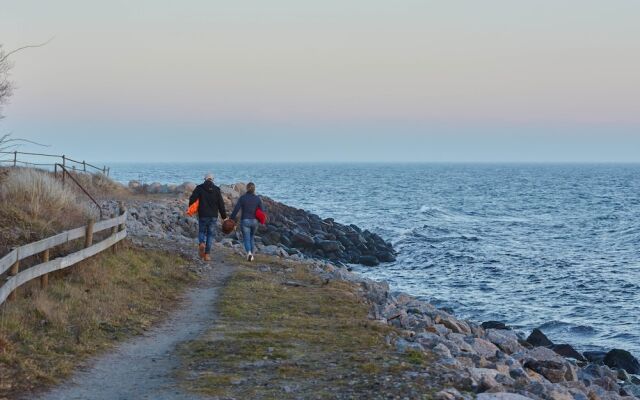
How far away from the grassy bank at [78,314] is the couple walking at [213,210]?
93.5 inches

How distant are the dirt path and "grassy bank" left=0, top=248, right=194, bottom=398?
238 millimetres

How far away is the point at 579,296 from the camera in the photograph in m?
25.9

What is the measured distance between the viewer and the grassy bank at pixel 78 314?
28.9ft

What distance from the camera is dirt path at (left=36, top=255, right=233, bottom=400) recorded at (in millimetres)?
8297

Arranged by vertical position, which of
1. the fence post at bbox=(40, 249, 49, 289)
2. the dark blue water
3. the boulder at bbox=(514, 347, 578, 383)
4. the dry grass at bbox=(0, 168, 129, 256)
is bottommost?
the dark blue water

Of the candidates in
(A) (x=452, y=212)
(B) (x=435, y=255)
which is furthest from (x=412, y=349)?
(A) (x=452, y=212)

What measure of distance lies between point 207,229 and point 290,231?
730 inches

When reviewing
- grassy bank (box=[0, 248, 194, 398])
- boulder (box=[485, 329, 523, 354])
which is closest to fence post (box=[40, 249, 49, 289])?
grassy bank (box=[0, 248, 194, 398])

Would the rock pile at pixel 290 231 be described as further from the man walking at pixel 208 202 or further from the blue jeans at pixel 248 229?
the man walking at pixel 208 202

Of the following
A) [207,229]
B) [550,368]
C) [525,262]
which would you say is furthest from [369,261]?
[550,368]

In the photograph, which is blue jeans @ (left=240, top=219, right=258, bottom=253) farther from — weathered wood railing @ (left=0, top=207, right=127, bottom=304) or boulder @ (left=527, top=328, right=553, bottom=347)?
boulder @ (left=527, top=328, right=553, bottom=347)

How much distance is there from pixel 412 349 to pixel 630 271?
2333 cm

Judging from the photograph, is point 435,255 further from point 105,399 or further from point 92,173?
point 105,399

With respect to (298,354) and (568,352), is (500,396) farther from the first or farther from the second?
(568,352)
